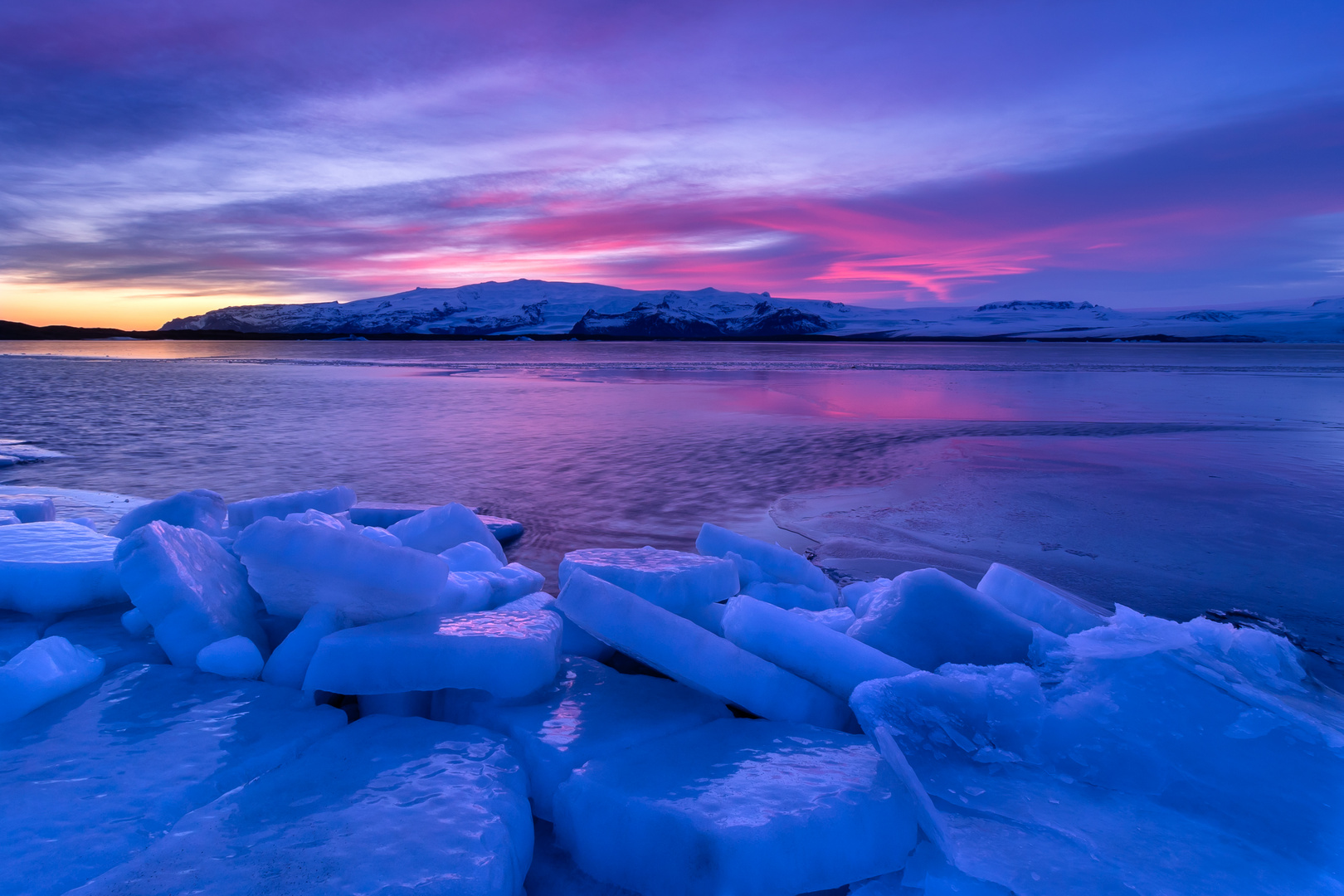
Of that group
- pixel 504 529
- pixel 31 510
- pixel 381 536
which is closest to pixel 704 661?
pixel 381 536

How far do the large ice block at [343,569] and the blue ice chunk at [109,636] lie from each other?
43 centimetres

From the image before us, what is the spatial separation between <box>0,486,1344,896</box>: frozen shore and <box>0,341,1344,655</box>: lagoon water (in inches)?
55.8

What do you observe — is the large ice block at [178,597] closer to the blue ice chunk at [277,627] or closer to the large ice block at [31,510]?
the blue ice chunk at [277,627]

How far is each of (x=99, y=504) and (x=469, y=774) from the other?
4.89 m

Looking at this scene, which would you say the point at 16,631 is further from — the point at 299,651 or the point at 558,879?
the point at 558,879

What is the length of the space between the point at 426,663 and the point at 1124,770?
1.91 meters

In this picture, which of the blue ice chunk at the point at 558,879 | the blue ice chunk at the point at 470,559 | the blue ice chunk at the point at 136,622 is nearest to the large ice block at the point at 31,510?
the blue ice chunk at the point at 136,622

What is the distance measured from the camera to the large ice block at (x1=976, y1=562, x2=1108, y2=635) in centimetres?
260

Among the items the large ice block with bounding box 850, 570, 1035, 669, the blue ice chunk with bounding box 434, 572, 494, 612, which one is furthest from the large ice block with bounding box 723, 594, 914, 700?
the blue ice chunk with bounding box 434, 572, 494, 612

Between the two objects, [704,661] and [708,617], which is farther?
[708,617]

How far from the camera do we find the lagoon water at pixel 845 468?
4117mm

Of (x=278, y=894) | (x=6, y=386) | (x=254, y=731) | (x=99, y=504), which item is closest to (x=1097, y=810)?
(x=278, y=894)

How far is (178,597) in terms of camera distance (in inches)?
92.3

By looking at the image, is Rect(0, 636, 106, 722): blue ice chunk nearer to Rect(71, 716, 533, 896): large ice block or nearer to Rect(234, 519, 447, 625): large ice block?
Rect(234, 519, 447, 625): large ice block
